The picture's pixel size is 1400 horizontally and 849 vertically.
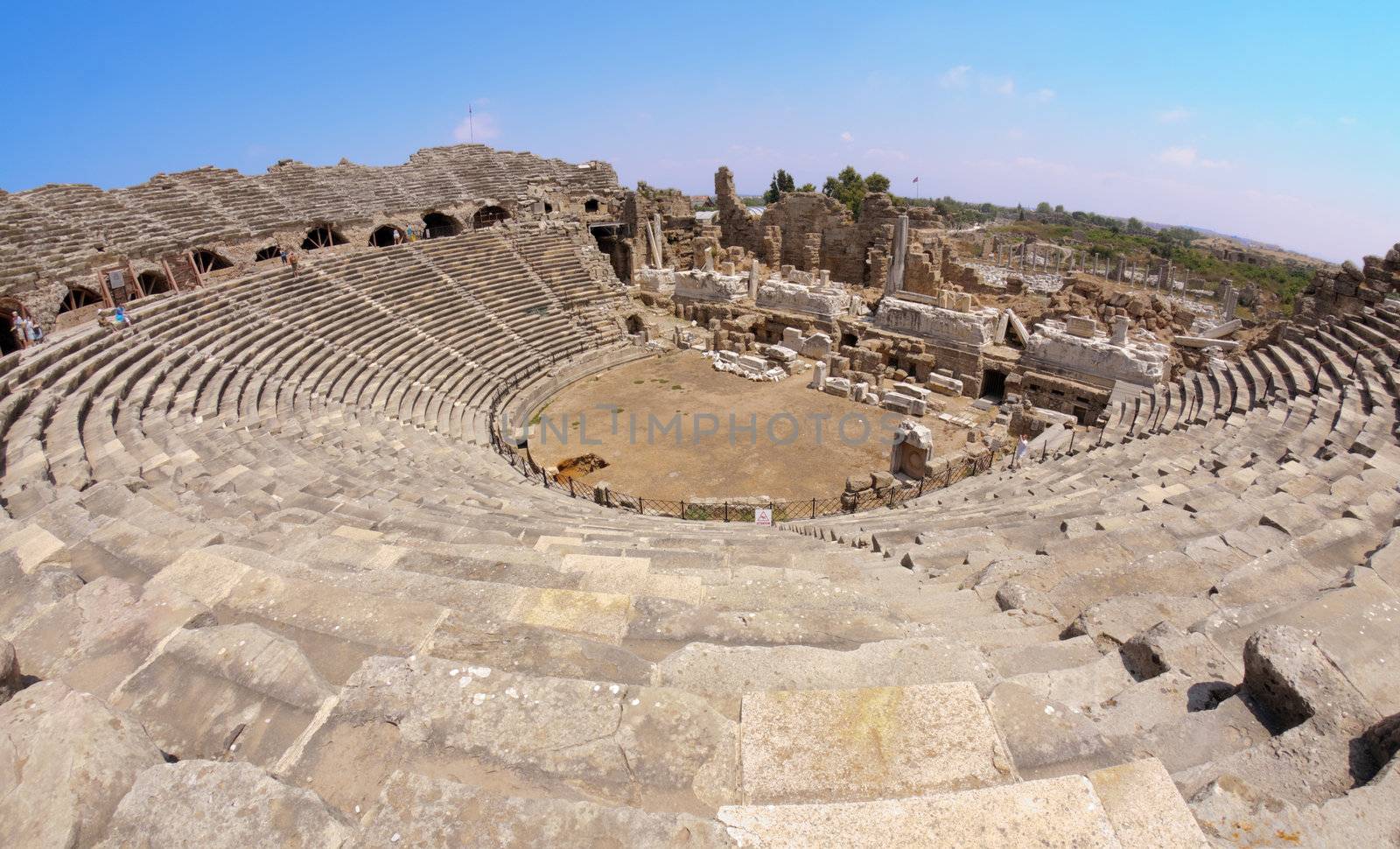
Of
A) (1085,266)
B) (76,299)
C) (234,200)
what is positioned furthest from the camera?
(1085,266)

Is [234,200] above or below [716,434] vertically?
above

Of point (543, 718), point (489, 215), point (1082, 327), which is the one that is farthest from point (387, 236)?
point (543, 718)

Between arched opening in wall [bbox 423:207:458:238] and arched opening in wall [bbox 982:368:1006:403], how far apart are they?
2326 cm

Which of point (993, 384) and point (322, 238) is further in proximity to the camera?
point (322, 238)

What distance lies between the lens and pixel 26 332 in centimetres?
1411

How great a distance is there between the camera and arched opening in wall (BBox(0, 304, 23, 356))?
14781 mm

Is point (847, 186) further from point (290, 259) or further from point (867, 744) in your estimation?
point (867, 744)

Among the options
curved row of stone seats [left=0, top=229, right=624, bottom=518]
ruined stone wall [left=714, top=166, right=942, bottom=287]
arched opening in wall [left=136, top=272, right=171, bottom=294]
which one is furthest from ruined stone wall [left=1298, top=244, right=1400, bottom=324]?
arched opening in wall [left=136, top=272, right=171, bottom=294]

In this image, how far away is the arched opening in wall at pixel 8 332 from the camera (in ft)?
48.5

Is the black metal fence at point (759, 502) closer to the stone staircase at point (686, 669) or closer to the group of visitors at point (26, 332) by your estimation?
the stone staircase at point (686, 669)

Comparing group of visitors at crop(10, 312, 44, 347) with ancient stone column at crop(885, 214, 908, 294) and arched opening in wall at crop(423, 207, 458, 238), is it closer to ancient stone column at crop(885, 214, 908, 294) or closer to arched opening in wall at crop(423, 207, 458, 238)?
arched opening in wall at crop(423, 207, 458, 238)

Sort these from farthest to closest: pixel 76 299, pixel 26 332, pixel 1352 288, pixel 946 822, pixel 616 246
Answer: pixel 616 246 < pixel 76 299 < pixel 1352 288 < pixel 26 332 < pixel 946 822


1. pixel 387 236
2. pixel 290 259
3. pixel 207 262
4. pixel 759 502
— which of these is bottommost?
pixel 759 502

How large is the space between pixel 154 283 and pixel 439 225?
1338 centimetres
